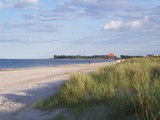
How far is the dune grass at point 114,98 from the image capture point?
712 cm

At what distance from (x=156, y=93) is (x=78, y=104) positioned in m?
2.85

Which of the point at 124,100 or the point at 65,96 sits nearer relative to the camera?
the point at 124,100

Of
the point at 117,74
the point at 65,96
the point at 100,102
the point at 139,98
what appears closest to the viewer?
the point at 139,98

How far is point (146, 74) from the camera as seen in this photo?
11750mm

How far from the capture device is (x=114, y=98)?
903 cm

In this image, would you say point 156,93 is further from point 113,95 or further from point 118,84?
point 118,84

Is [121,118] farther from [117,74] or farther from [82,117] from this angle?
[117,74]

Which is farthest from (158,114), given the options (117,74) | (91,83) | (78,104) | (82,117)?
(117,74)

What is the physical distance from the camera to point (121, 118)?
7461 millimetres

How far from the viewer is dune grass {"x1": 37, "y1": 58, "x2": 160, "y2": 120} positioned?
7.12 metres

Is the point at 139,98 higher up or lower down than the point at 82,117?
higher up

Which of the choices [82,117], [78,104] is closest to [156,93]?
[82,117]

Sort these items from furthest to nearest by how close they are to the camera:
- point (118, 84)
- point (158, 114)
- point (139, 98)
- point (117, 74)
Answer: point (117, 74) < point (118, 84) < point (139, 98) < point (158, 114)

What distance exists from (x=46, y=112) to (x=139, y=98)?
3.47 metres
